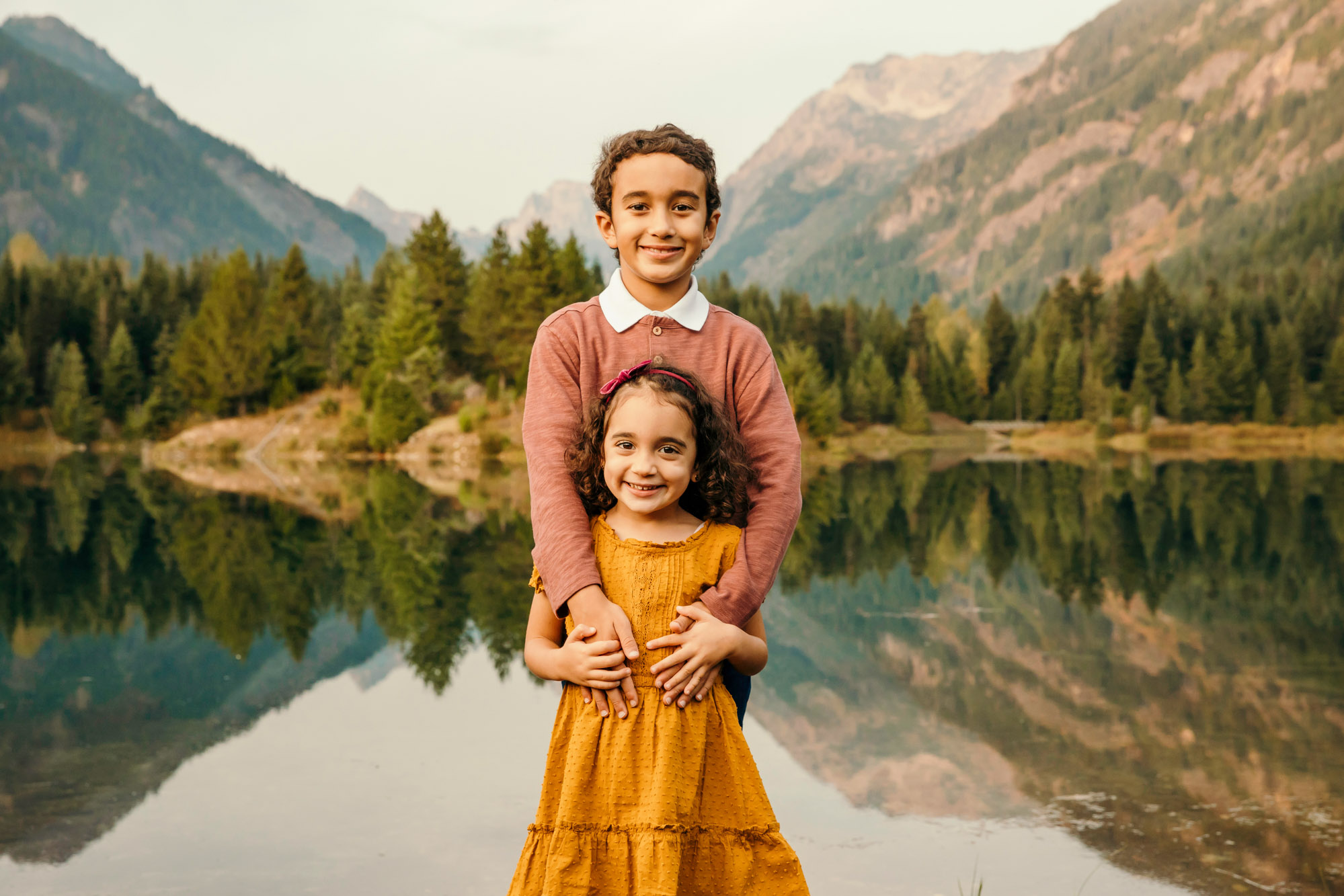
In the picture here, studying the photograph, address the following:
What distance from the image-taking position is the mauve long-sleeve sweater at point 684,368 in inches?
123

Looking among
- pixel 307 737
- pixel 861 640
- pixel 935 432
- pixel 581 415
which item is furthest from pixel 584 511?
pixel 935 432

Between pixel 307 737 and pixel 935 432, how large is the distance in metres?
73.1

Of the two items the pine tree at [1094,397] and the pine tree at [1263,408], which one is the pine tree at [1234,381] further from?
the pine tree at [1094,397]

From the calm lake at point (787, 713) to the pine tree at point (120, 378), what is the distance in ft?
155

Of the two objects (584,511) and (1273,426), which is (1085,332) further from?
(584,511)

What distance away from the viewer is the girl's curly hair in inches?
119

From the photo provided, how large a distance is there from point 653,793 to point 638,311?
4.36ft

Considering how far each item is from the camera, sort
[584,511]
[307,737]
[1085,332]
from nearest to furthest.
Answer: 1. [584,511]
2. [307,737]
3. [1085,332]

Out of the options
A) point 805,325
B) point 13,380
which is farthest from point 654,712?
point 805,325

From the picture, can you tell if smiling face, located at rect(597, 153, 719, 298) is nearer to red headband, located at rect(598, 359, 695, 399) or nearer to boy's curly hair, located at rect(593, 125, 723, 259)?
boy's curly hair, located at rect(593, 125, 723, 259)

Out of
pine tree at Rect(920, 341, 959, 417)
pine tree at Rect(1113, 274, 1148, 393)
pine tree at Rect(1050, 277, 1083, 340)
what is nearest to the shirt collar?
pine tree at Rect(920, 341, 959, 417)

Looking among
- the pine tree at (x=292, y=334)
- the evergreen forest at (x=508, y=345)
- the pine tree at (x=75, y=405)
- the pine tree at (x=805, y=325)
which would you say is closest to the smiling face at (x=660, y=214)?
the evergreen forest at (x=508, y=345)

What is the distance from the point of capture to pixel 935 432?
78688 millimetres

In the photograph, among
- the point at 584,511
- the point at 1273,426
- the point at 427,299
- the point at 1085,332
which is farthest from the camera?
the point at 1085,332
